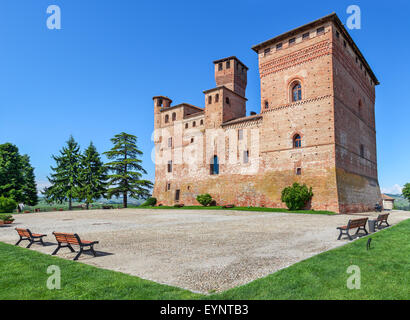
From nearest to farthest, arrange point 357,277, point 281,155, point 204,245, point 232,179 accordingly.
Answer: point 357,277 → point 204,245 → point 281,155 → point 232,179

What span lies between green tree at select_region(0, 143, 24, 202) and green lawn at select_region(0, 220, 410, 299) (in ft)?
112

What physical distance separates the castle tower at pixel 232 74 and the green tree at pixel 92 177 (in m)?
22.1

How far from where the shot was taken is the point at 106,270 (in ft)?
19.2

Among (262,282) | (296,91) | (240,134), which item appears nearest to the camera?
(262,282)

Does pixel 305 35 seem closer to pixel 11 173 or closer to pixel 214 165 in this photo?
pixel 214 165

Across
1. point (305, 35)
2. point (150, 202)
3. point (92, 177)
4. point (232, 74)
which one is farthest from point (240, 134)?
point (92, 177)

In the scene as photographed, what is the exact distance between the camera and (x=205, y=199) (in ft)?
107

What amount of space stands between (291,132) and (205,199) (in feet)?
42.9

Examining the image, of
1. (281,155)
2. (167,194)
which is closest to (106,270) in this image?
(281,155)

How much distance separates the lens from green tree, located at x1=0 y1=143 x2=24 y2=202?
1345 inches

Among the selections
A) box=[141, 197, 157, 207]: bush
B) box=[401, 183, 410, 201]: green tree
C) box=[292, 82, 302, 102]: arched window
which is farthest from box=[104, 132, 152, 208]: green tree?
box=[401, 183, 410, 201]: green tree
